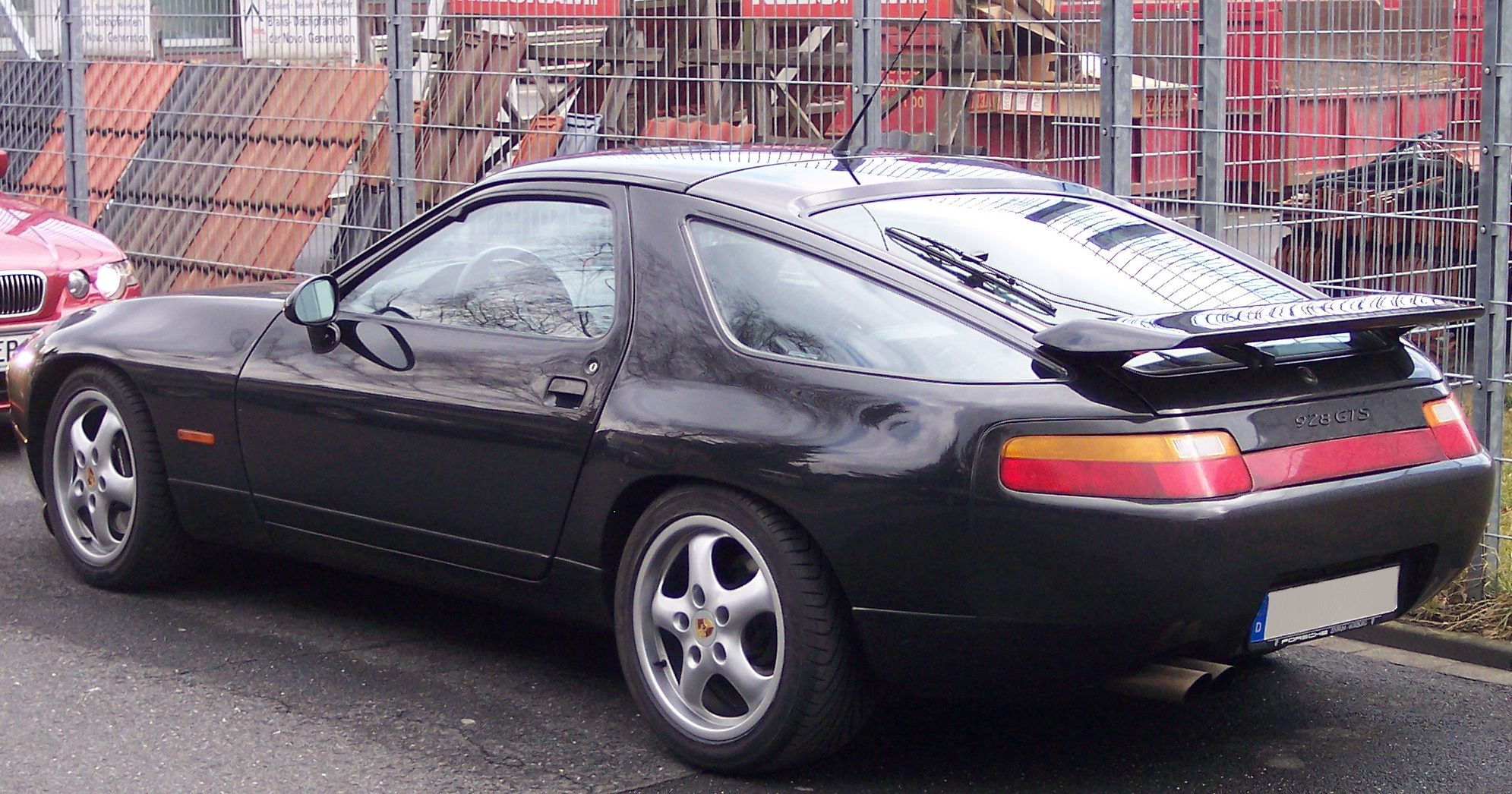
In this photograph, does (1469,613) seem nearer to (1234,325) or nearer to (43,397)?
(1234,325)

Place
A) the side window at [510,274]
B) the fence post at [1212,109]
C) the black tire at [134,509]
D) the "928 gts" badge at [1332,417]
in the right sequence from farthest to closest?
the fence post at [1212,109] < the black tire at [134,509] < the side window at [510,274] < the "928 gts" badge at [1332,417]

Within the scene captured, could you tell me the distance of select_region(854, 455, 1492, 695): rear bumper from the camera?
3.47 metres

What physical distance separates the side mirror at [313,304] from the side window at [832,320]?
1196mm

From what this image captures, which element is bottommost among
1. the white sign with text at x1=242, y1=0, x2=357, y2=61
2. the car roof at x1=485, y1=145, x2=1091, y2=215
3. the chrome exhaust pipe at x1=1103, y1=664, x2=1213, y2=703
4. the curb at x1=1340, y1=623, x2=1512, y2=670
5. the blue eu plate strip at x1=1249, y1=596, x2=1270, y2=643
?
the curb at x1=1340, y1=623, x2=1512, y2=670

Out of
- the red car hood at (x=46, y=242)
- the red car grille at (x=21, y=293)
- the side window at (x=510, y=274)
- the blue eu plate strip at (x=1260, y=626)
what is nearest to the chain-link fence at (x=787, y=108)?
the red car hood at (x=46, y=242)

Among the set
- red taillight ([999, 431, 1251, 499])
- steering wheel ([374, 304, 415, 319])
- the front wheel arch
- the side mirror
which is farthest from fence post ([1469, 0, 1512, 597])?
the front wheel arch

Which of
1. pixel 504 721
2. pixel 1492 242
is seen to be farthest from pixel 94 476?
pixel 1492 242

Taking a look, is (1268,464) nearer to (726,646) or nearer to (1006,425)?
(1006,425)

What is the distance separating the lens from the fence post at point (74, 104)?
10641 millimetres

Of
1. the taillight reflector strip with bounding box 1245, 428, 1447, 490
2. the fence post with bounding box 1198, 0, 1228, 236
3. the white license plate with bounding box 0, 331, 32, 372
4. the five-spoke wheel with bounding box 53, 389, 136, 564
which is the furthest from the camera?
the white license plate with bounding box 0, 331, 32, 372

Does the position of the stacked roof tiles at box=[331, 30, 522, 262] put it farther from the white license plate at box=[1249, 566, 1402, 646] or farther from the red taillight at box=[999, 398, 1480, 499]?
the white license plate at box=[1249, 566, 1402, 646]

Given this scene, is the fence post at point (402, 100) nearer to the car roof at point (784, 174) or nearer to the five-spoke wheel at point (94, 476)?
the five-spoke wheel at point (94, 476)

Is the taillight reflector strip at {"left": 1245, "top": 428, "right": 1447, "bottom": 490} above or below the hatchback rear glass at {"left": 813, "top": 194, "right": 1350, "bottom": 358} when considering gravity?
below

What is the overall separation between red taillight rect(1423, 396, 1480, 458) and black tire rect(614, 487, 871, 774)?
138cm
